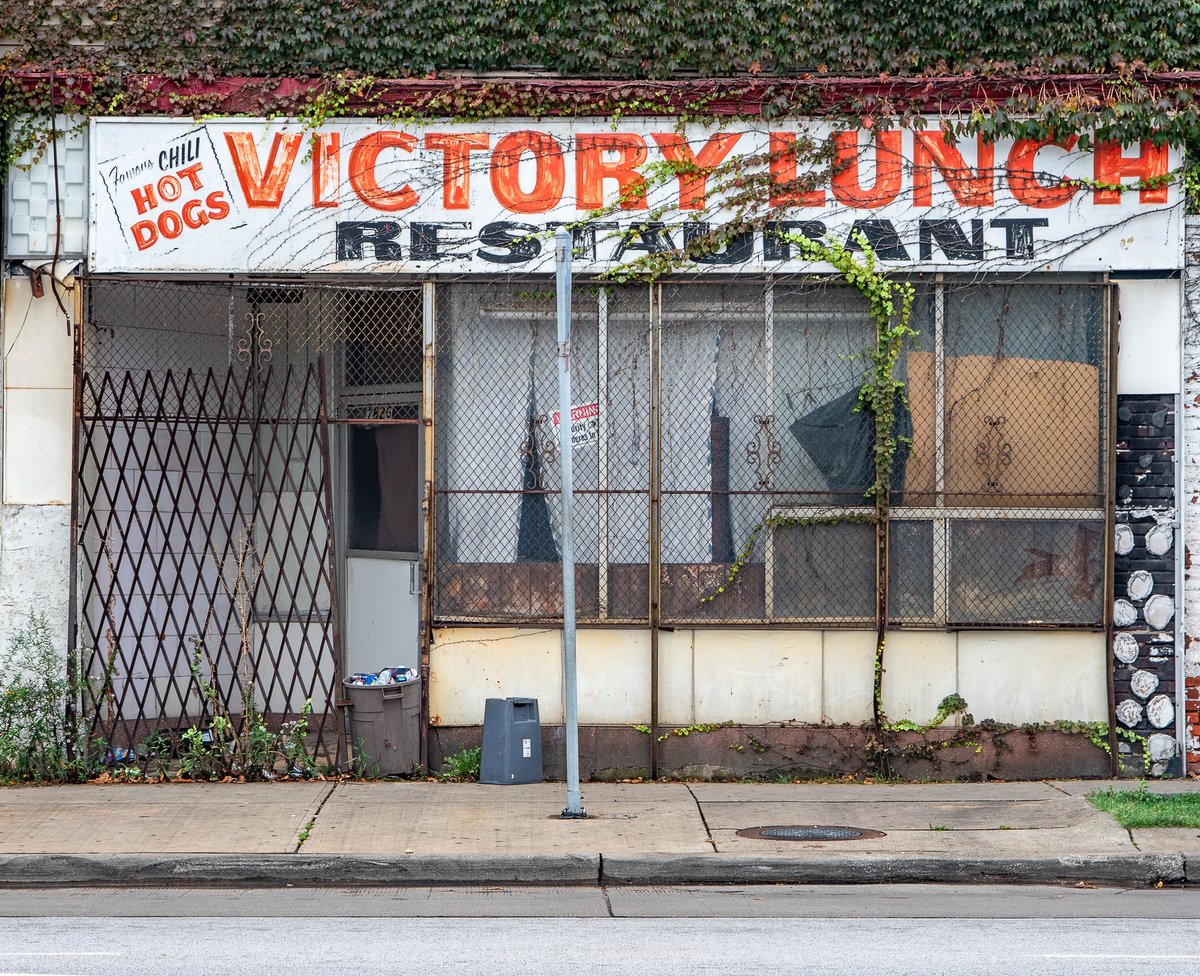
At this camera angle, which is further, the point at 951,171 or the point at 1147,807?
the point at 951,171

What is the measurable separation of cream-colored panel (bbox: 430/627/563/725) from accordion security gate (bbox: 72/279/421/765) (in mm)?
820

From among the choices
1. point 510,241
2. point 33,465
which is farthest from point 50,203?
point 510,241

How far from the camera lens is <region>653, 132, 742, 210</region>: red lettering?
415 inches

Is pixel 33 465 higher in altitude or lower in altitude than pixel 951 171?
lower

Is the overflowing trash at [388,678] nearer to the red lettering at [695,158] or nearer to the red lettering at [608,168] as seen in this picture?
the red lettering at [608,168]

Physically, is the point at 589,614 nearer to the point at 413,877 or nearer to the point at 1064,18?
the point at 413,877

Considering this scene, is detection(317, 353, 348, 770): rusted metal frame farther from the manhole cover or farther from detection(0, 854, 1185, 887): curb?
the manhole cover

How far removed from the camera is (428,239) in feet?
34.7

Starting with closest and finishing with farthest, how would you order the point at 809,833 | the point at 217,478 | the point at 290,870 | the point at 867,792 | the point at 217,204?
the point at 290,870
the point at 809,833
the point at 867,792
the point at 217,204
the point at 217,478

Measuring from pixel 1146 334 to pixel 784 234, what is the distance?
9.12ft

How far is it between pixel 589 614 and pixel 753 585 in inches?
49.2

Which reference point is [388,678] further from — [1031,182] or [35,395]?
[1031,182]

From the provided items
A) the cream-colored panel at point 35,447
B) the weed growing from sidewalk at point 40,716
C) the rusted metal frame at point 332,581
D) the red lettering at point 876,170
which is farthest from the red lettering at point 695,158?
the weed growing from sidewalk at point 40,716

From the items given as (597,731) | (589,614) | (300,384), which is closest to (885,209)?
(589,614)
